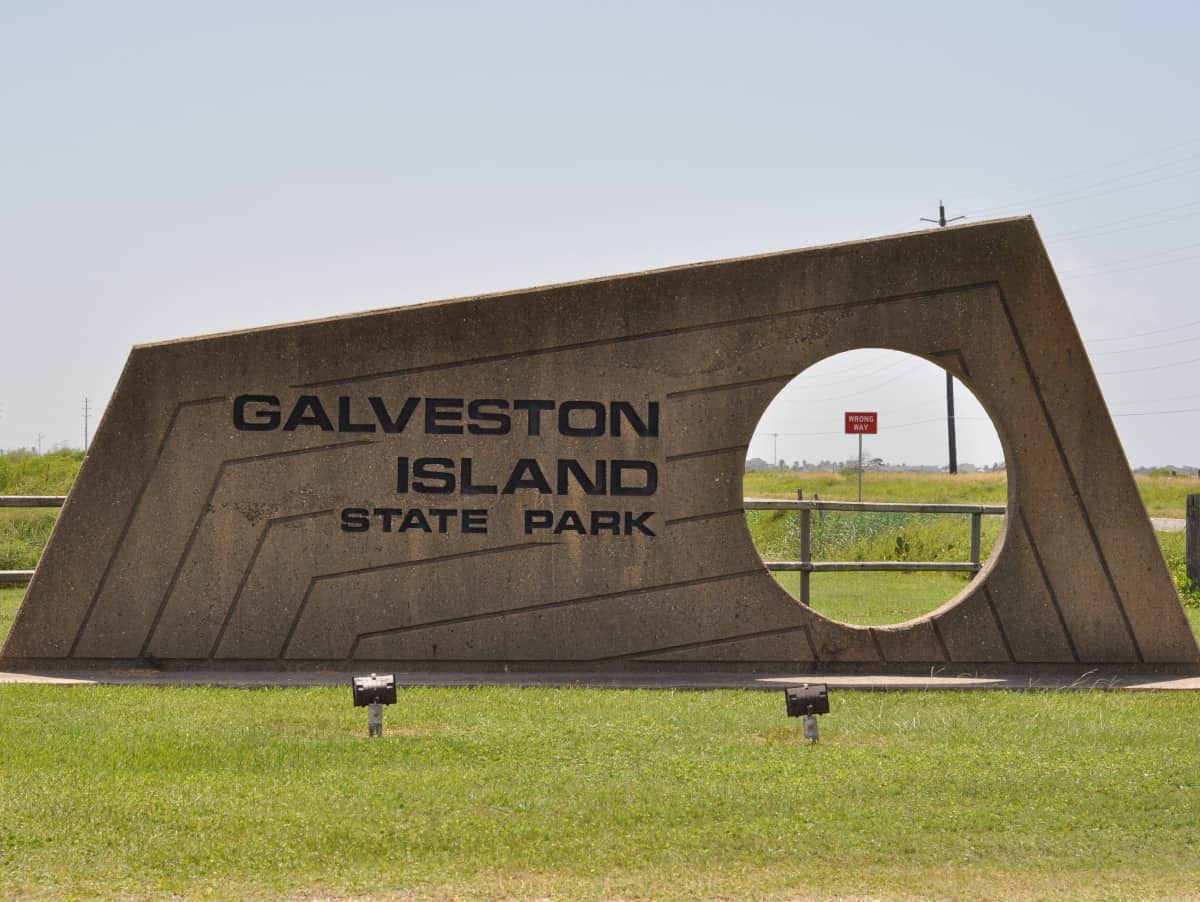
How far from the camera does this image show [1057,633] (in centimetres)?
1210

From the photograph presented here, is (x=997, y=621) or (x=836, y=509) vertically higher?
(x=836, y=509)

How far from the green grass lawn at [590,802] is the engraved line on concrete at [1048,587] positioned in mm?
2291

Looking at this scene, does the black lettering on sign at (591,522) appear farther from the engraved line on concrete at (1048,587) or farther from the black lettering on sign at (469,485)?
the engraved line on concrete at (1048,587)

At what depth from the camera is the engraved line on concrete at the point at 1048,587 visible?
12102 mm

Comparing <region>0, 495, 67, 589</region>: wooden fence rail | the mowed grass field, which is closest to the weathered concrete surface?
the mowed grass field

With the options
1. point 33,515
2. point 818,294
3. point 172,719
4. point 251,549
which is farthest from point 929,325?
point 33,515

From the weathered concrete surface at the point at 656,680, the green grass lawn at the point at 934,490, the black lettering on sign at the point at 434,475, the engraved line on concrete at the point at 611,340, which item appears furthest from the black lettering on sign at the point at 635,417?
the green grass lawn at the point at 934,490

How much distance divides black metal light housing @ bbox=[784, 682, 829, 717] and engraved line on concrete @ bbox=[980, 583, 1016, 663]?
163 inches

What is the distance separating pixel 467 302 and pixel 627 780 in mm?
5145

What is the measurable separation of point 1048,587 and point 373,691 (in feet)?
20.1

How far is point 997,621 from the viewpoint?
12055 millimetres

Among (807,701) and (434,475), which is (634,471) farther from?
(807,701)

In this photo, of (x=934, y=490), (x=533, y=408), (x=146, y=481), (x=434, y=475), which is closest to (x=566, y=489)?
Result: (x=533, y=408)

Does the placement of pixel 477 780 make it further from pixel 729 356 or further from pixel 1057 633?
pixel 1057 633
